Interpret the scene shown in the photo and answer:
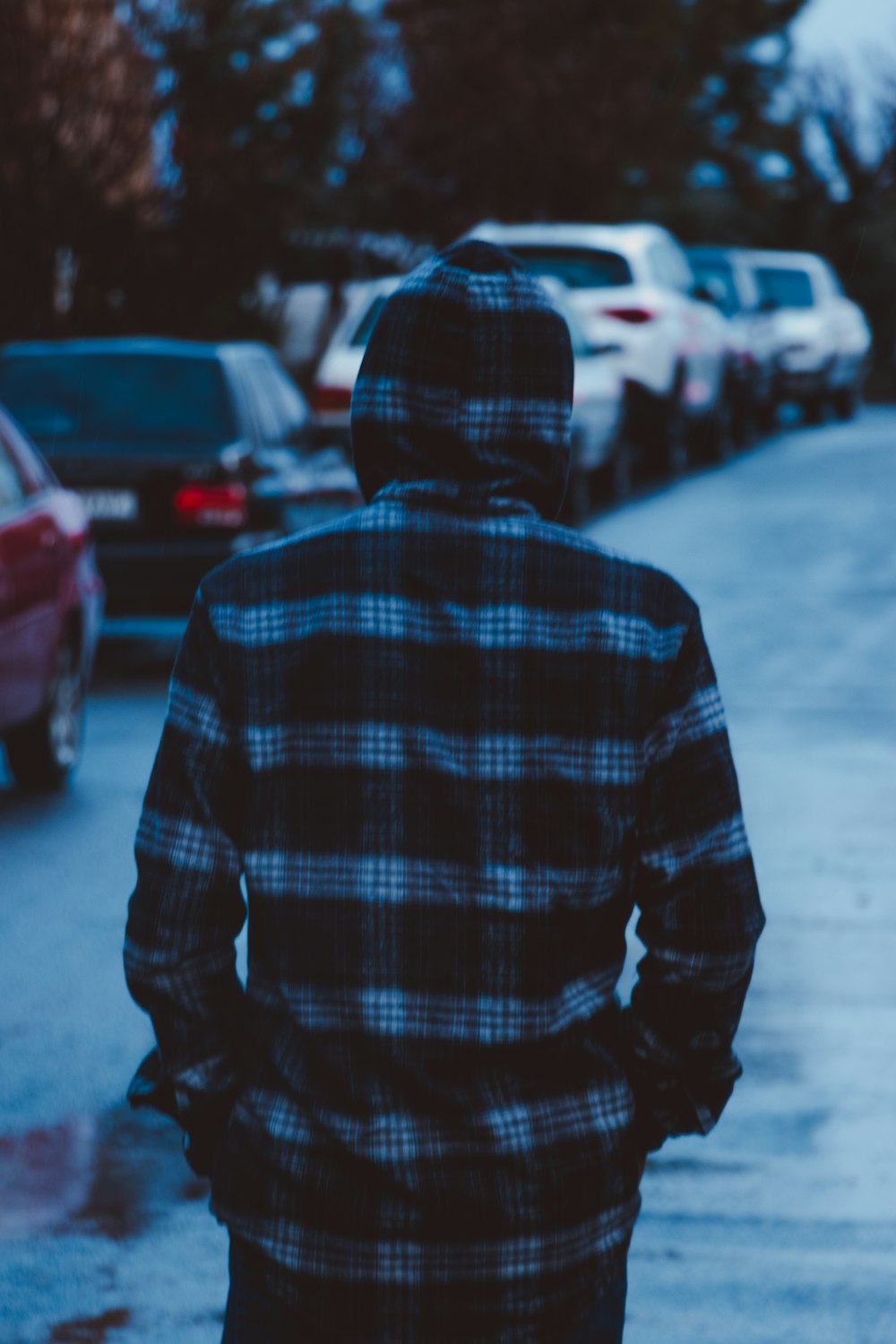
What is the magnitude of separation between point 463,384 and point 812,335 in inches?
1106

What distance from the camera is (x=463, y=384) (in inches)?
94.1

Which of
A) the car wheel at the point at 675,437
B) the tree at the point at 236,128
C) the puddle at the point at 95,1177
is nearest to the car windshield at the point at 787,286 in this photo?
the tree at the point at 236,128

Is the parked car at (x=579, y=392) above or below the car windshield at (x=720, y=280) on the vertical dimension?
above

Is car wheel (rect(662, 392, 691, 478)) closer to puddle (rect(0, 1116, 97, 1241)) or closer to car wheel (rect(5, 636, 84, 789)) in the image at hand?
car wheel (rect(5, 636, 84, 789))

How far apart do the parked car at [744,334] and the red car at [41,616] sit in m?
14.7

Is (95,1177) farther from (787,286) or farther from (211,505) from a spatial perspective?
(787,286)

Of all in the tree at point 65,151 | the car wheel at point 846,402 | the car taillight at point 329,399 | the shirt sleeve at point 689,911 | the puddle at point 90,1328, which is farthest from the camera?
the car wheel at point 846,402

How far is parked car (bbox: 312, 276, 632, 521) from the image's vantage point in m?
16.6

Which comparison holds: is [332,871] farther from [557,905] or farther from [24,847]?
[24,847]

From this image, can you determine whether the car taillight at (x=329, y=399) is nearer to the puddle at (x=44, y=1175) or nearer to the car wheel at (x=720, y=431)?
the car wheel at (x=720, y=431)

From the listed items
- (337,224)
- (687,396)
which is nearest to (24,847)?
(687,396)

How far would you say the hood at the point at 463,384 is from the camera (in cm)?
239

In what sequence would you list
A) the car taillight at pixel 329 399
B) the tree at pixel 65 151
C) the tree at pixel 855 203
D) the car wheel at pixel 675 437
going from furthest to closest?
the tree at pixel 855 203, the car wheel at pixel 675 437, the tree at pixel 65 151, the car taillight at pixel 329 399

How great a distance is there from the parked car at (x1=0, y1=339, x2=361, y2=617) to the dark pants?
9.65 meters
